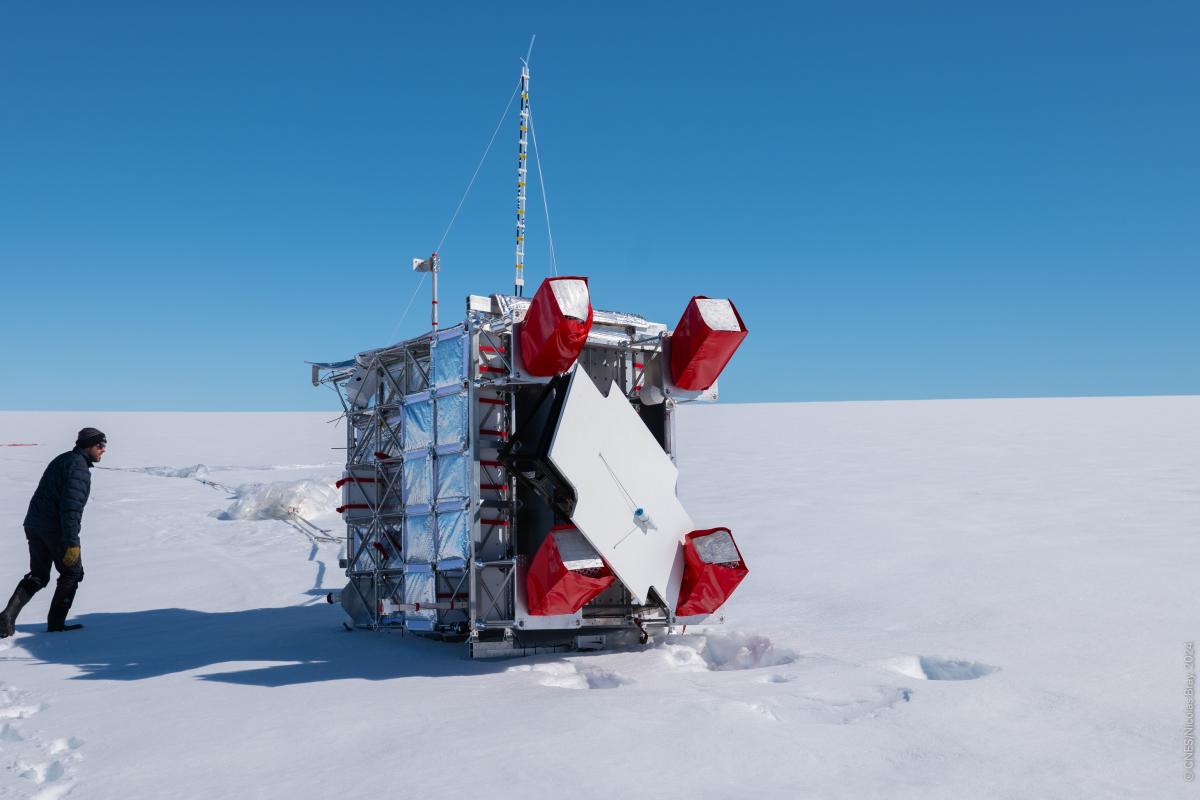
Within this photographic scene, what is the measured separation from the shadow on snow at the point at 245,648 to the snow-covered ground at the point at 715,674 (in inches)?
2.2

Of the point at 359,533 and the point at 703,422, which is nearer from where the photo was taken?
the point at 359,533

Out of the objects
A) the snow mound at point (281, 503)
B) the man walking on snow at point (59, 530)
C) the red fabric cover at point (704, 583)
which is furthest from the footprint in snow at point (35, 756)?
the snow mound at point (281, 503)

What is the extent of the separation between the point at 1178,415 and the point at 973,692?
115ft

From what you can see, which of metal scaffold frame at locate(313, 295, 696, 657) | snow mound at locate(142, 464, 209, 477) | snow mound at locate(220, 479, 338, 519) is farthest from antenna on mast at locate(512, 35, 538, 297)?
snow mound at locate(142, 464, 209, 477)

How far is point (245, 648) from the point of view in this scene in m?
10.0

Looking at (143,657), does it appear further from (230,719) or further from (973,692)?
(973,692)

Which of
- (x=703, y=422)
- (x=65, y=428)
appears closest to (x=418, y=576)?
(x=703, y=422)

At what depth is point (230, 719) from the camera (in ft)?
23.2

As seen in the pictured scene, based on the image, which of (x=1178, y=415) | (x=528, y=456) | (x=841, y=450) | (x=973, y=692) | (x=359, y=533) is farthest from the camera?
(x=1178, y=415)

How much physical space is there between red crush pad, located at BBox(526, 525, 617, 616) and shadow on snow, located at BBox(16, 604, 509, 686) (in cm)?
72

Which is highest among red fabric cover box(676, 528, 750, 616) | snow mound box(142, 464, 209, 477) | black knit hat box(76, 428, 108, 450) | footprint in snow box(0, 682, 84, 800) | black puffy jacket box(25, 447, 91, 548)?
snow mound box(142, 464, 209, 477)

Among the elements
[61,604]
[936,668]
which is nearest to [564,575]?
[936,668]

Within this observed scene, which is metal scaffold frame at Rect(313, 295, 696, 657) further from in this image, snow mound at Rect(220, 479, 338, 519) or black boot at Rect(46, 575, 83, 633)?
snow mound at Rect(220, 479, 338, 519)

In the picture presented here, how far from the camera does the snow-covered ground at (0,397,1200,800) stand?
5.66m
